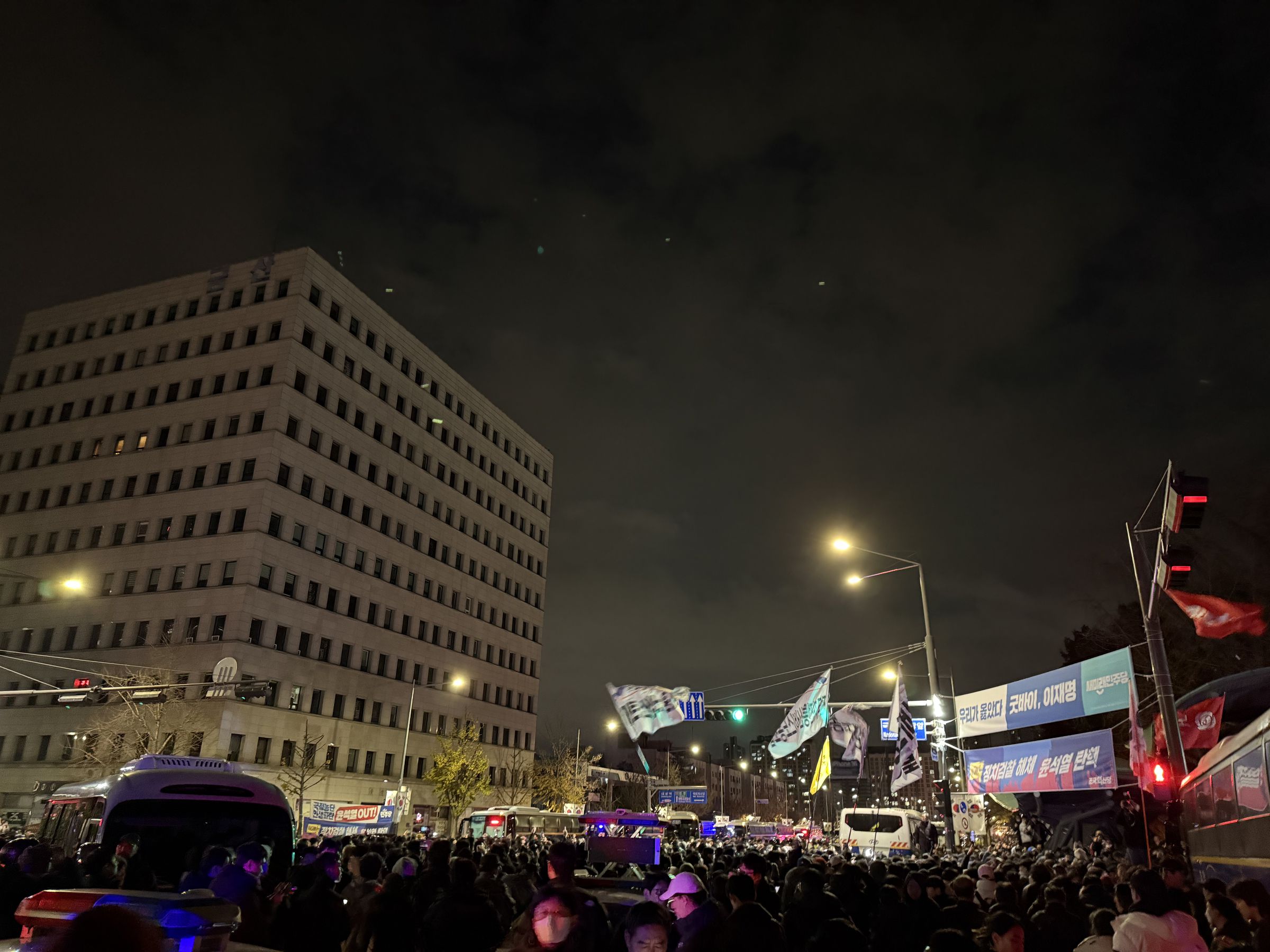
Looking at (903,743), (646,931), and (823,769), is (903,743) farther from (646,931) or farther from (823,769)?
(646,931)

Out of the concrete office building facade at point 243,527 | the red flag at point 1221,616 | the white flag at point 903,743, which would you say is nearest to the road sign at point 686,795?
the concrete office building facade at point 243,527

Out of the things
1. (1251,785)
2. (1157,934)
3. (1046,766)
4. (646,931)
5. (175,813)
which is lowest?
(1157,934)

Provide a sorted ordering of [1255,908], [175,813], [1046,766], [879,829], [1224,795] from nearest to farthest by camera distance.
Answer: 1. [1255,908]
2. [1224,795]
3. [175,813]
4. [1046,766]
5. [879,829]

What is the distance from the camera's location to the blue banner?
19.1m

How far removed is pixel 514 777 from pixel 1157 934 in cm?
8168

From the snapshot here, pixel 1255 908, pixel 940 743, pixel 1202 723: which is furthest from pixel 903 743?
pixel 1255 908

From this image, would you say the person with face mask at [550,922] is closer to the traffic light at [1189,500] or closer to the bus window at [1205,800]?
the traffic light at [1189,500]

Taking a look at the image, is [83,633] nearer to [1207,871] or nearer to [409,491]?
[409,491]

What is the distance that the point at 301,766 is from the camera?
55.4 metres

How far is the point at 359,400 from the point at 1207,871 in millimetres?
64241

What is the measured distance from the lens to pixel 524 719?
86.6m

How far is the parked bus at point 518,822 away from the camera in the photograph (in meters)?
41.3

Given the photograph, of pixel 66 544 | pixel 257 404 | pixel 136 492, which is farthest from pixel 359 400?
A: pixel 66 544

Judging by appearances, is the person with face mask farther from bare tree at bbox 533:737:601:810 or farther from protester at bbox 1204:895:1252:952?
bare tree at bbox 533:737:601:810
